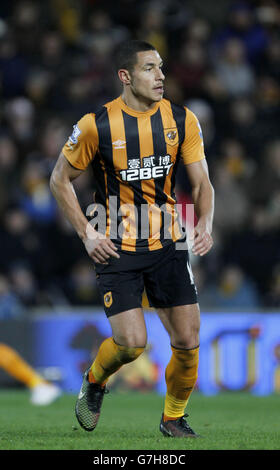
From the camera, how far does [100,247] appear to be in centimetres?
560

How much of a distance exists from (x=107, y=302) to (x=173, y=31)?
8603 millimetres

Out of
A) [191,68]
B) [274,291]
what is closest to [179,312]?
[274,291]

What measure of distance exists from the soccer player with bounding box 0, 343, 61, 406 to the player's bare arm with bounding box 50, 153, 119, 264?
3.79 metres

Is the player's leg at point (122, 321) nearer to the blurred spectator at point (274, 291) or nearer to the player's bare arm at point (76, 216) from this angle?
the player's bare arm at point (76, 216)

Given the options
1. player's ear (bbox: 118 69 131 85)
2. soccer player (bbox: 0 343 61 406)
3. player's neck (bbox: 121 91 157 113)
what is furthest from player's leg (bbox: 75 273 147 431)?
soccer player (bbox: 0 343 61 406)

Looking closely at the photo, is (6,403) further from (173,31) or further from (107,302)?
(173,31)

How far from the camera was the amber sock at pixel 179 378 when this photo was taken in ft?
18.9

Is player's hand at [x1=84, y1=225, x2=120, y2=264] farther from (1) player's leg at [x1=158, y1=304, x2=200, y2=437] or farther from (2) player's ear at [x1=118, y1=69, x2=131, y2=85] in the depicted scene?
(2) player's ear at [x1=118, y1=69, x2=131, y2=85]

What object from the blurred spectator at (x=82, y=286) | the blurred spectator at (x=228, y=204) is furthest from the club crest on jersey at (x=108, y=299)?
the blurred spectator at (x=228, y=204)

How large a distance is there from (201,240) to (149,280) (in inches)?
16.2

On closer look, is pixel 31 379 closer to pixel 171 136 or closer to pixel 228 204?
pixel 228 204

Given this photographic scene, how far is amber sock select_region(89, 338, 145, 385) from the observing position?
18.4ft

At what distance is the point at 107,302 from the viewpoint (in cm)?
564
